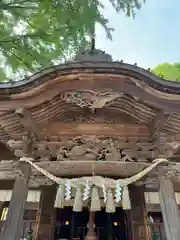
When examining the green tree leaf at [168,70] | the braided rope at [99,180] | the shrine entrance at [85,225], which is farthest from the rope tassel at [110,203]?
the green tree leaf at [168,70]

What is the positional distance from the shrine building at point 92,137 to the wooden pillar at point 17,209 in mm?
13

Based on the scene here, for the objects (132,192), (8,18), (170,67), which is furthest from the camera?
(170,67)

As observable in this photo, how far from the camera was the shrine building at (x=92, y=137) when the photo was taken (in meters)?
3.54

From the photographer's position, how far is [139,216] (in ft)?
15.7

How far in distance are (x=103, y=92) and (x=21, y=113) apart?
1.31 meters

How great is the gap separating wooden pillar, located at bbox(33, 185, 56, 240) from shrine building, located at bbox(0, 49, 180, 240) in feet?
0.08

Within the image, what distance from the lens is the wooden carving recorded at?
3.81 metres

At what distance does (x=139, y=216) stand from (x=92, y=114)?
2.25m

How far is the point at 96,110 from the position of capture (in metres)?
4.29

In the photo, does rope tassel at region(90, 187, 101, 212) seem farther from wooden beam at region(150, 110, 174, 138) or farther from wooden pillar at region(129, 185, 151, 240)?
wooden pillar at region(129, 185, 151, 240)

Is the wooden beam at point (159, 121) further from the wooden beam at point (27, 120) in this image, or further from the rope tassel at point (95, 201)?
the wooden beam at point (27, 120)

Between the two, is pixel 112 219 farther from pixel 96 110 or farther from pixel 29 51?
pixel 29 51

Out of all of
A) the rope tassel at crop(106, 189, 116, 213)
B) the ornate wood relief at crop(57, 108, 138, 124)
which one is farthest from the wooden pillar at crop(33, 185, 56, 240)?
the rope tassel at crop(106, 189, 116, 213)

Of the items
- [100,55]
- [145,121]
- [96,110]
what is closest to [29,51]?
[100,55]
